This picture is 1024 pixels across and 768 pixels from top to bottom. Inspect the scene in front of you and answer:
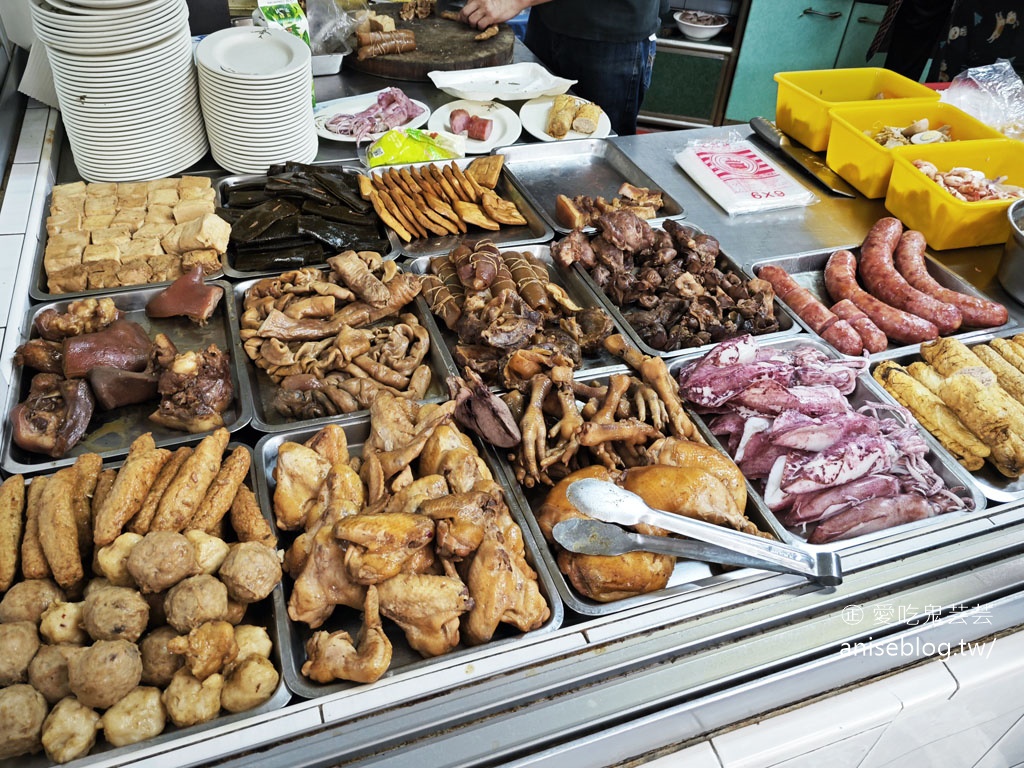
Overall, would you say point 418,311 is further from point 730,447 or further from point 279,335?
point 730,447

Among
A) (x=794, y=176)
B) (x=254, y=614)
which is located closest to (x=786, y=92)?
(x=794, y=176)

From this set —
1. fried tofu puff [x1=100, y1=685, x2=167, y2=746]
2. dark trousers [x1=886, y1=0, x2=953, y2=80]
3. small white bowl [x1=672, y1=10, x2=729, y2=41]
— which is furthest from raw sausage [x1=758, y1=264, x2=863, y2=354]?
small white bowl [x1=672, y1=10, x2=729, y2=41]

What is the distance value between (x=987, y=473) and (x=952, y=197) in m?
1.29

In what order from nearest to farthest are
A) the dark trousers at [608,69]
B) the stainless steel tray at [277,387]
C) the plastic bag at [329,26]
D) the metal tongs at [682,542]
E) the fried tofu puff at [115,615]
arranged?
1. the fried tofu puff at [115,615]
2. the metal tongs at [682,542]
3. the stainless steel tray at [277,387]
4. the plastic bag at [329,26]
5. the dark trousers at [608,69]

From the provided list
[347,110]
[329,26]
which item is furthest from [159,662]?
[329,26]

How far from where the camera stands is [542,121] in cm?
384

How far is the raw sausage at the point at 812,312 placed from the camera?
253 centimetres

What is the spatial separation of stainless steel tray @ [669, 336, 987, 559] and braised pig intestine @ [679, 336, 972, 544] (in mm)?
27

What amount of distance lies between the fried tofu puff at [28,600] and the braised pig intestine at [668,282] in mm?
1851

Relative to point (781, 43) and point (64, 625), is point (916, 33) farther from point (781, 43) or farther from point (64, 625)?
point (64, 625)

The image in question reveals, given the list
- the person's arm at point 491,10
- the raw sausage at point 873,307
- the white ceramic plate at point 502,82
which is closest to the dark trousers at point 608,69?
the person's arm at point 491,10

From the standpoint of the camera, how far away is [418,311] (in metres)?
2.63

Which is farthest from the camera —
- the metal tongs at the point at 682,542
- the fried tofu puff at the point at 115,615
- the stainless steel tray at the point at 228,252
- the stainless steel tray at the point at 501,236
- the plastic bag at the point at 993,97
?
the plastic bag at the point at 993,97

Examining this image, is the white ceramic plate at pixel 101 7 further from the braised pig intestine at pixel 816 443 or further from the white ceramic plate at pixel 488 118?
the braised pig intestine at pixel 816 443
